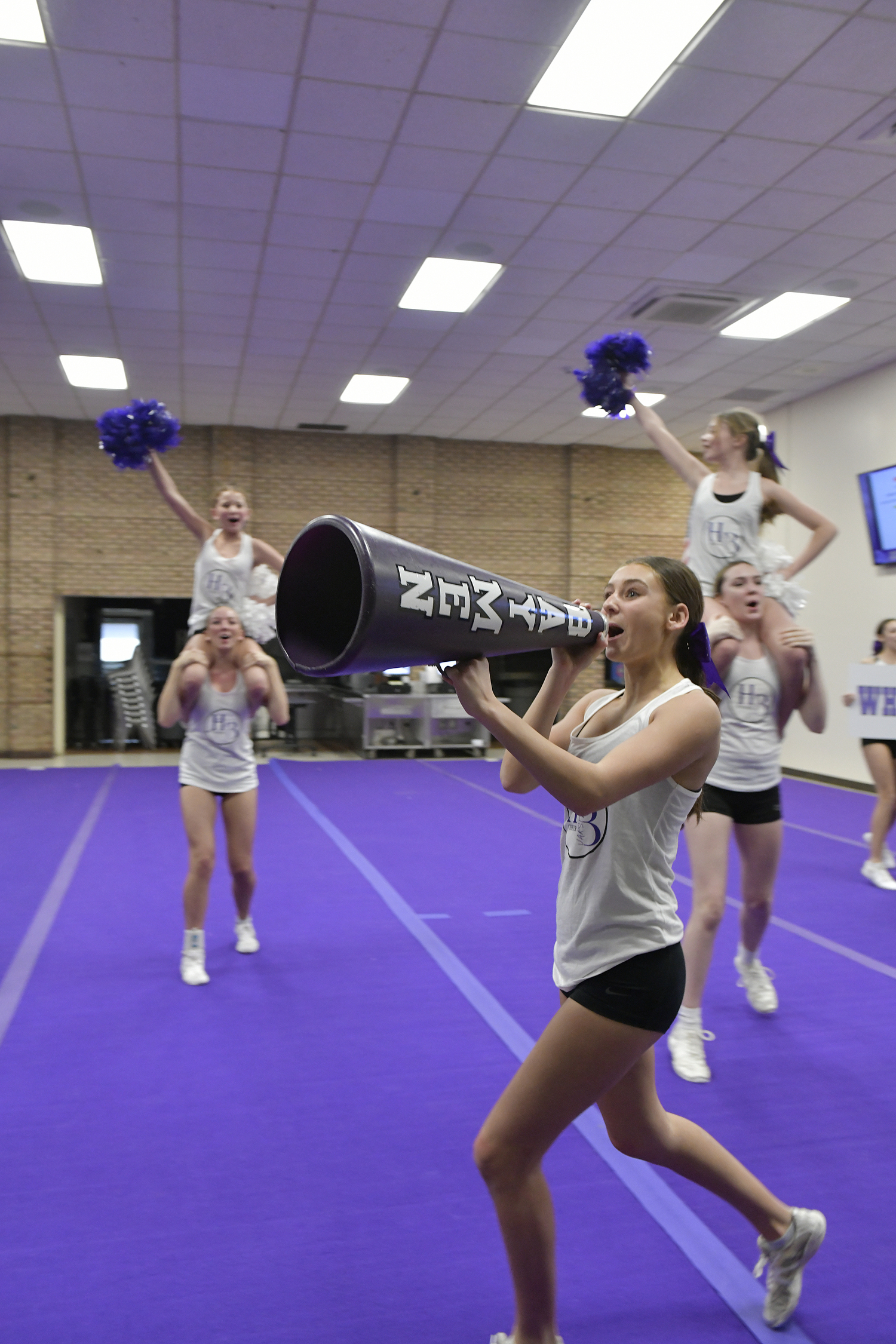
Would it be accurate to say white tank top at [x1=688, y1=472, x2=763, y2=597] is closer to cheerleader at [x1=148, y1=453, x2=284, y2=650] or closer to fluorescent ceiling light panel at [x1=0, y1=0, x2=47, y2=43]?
cheerleader at [x1=148, y1=453, x2=284, y2=650]

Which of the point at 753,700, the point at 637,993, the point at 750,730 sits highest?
the point at 753,700

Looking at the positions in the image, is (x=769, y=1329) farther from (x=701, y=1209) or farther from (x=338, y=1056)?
(x=338, y=1056)

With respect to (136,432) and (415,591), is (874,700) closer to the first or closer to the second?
(415,591)

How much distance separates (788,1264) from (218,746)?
302 cm

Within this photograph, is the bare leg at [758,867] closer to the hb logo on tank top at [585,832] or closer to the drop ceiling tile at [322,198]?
the hb logo on tank top at [585,832]

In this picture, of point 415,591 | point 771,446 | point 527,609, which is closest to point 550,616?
point 527,609

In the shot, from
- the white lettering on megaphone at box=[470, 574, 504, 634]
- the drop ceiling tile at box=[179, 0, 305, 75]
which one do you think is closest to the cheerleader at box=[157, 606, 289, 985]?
the white lettering on megaphone at box=[470, 574, 504, 634]

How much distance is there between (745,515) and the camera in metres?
3.72

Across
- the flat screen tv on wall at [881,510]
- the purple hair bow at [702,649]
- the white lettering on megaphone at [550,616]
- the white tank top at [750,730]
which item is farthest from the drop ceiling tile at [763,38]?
the flat screen tv on wall at [881,510]

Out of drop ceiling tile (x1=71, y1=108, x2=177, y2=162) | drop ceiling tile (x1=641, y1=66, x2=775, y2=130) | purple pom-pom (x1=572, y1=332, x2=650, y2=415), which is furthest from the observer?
drop ceiling tile (x1=71, y1=108, x2=177, y2=162)

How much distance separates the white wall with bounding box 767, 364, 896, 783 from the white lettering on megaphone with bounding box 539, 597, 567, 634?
10018 mm

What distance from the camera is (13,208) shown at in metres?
7.23

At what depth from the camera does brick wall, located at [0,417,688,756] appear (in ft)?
43.9

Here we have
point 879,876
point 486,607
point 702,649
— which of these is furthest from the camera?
point 879,876
